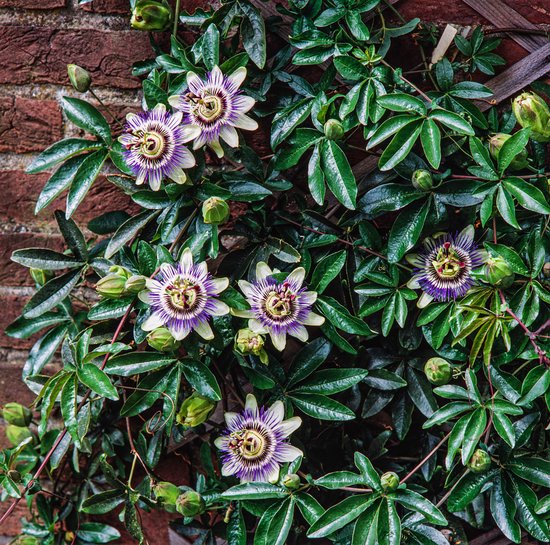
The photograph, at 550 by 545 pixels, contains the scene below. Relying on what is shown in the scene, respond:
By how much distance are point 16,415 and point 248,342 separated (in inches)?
21.9

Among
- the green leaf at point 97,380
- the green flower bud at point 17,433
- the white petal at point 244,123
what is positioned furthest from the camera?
the green flower bud at point 17,433

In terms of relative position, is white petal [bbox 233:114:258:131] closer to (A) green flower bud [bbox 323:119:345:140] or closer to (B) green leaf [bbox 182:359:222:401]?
(A) green flower bud [bbox 323:119:345:140]

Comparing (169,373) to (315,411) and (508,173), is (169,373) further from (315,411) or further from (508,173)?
(508,173)

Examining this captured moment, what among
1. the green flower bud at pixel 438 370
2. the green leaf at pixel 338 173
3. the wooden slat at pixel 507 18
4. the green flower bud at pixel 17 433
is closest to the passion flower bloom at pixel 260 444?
the green flower bud at pixel 438 370

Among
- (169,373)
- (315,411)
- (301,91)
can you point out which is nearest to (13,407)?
(169,373)

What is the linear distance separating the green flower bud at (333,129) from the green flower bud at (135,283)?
13.6 inches

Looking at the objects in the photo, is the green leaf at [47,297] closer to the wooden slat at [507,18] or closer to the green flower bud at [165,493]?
the green flower bud at [165,493]

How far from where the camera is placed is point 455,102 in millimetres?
1080

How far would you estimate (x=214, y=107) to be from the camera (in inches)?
40.3

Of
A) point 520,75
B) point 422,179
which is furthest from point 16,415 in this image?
point 520,75

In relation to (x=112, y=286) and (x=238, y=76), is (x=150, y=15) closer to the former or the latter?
(x=238, y=76)

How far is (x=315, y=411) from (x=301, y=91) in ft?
1.69

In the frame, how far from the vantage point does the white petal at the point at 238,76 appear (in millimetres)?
1036

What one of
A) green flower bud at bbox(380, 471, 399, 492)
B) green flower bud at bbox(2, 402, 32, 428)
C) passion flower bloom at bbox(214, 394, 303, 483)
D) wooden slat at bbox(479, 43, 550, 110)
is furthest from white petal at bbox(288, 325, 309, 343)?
green flower bud at bbox(2, 402, 32, 428)
